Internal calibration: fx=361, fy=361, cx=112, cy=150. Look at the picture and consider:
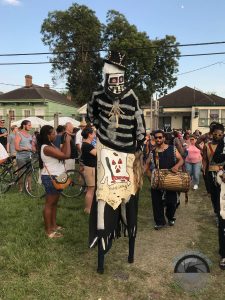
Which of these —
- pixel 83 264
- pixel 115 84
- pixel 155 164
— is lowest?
pixel 83 264

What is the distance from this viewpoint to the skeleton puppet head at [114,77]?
163 inches

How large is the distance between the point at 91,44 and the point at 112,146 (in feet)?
118

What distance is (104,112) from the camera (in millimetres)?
4238

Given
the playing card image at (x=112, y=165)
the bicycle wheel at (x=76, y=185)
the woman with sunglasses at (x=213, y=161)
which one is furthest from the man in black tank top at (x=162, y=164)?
the bicycle wheel at (x=76, y=185)

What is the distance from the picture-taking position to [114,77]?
416 centimetres

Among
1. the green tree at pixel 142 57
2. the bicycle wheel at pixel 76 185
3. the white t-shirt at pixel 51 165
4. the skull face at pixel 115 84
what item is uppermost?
the green tree at pixel 142 57

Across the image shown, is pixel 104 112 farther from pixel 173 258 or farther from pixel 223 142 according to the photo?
pixel 173 258

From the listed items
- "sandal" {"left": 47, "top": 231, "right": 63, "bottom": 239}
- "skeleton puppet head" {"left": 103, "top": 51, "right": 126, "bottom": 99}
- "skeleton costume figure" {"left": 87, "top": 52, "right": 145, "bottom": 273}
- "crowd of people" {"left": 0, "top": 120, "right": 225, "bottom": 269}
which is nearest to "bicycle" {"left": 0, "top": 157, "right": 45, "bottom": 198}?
"crowd of people" {"left": 0, "top": 120, "right": 225, "bottom": 269}

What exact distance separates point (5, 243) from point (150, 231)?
7.46 feet

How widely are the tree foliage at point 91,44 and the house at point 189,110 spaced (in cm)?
385

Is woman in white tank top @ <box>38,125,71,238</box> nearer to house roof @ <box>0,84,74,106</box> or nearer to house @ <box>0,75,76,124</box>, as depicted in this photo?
house @ <box>0,75,76,124</box>

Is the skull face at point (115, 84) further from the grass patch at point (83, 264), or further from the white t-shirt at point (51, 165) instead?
the grass patch at point (83, 264)

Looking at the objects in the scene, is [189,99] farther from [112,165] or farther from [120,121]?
[112,165]

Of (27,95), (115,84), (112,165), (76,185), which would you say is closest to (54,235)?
(112,165)
